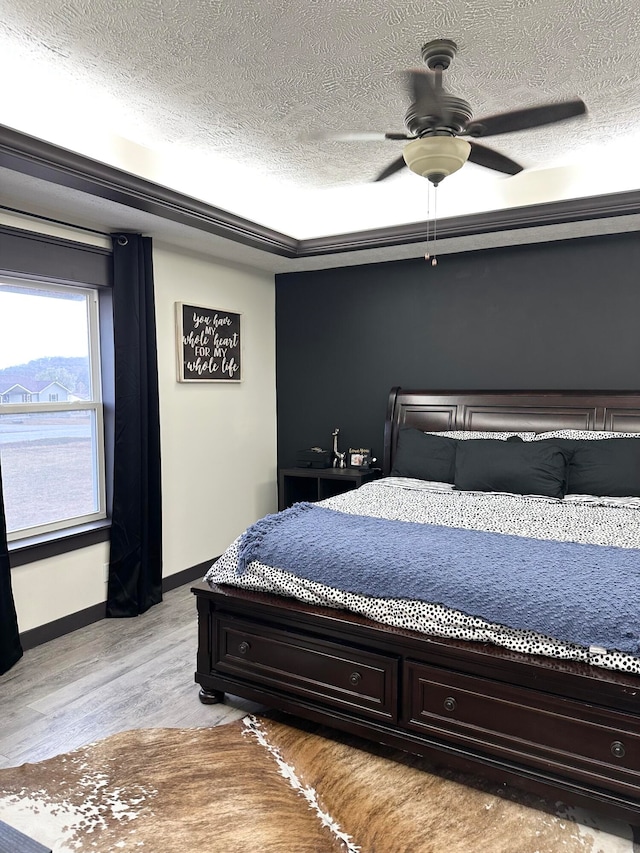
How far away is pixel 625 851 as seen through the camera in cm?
184

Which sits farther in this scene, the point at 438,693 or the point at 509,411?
the point at 509,411

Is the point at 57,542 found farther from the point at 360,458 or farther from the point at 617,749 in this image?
the point at 617,749

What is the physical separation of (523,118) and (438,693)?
218 cm

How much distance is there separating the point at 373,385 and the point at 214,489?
1.49 m

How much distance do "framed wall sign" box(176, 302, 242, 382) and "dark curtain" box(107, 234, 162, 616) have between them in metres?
0.36

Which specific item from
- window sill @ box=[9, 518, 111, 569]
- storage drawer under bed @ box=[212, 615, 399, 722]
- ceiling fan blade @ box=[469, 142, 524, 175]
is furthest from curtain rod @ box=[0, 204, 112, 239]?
storage drawer under bed @ box=[212, 615, 399, 722]

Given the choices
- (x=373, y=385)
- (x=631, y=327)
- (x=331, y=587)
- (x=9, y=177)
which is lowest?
(x=331, y=587)

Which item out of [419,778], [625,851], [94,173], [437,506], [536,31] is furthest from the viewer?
[437,506]

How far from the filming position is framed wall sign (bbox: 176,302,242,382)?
4180 mm

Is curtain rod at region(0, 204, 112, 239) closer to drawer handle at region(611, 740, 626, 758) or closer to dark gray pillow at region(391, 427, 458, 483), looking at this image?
dark gray pillow at region(391, 427, 458, 483)

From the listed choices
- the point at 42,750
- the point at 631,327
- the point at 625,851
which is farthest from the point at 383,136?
the point at 42,750

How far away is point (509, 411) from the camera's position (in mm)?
4102

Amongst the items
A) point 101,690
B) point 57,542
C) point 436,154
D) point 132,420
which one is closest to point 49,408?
point 132,420

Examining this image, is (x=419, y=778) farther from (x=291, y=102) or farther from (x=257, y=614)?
(x=291, y=102)
